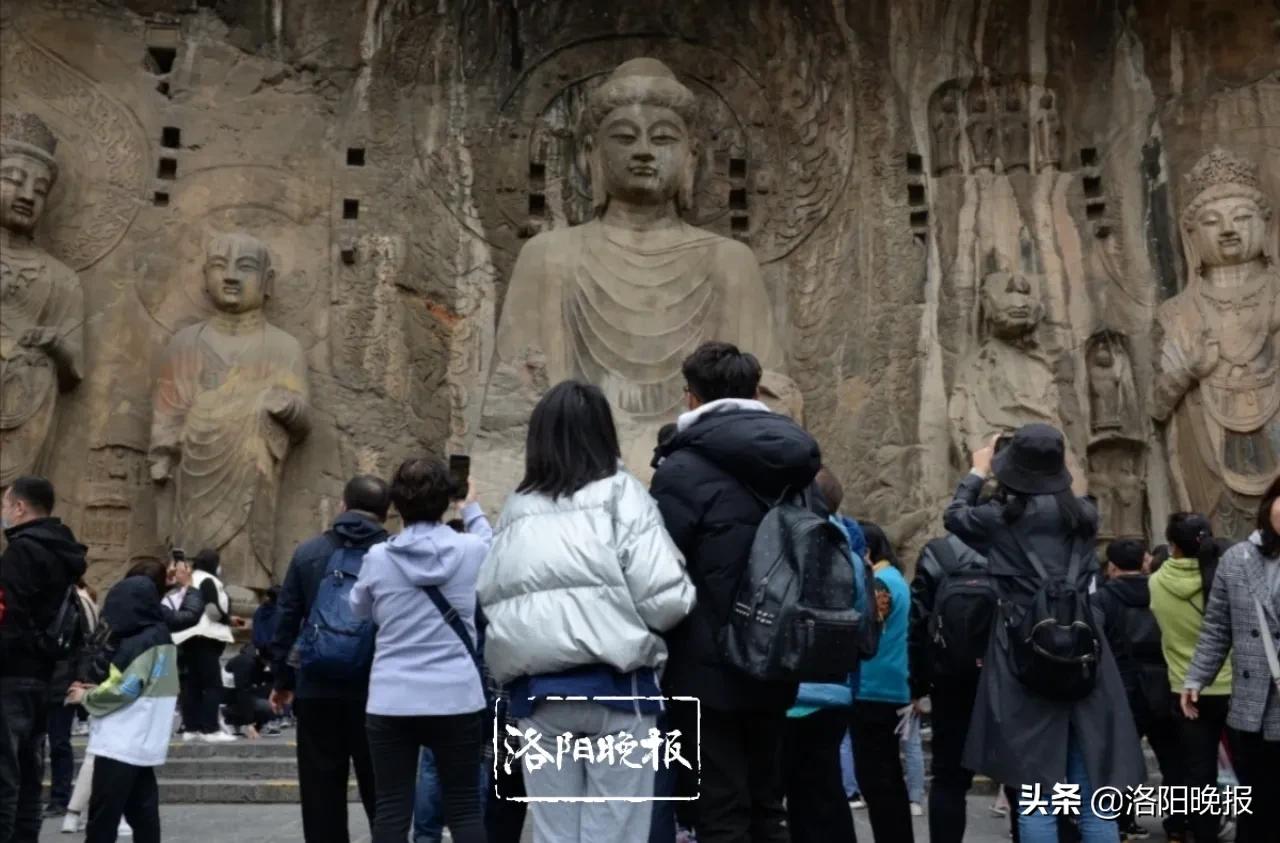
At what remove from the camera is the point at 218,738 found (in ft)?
27.4

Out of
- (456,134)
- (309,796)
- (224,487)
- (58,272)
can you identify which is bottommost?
(309,796)

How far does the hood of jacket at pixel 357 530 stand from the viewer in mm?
5180

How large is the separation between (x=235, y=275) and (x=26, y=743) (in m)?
6.10

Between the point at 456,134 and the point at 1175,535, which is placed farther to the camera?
the point at 456,134

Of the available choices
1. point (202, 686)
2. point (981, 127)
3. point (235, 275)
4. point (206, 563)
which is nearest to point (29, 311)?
point (235, 275)

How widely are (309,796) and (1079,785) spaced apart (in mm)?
2426

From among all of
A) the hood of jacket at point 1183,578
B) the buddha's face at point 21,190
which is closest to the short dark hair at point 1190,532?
the hood of jacket at point 1183,578

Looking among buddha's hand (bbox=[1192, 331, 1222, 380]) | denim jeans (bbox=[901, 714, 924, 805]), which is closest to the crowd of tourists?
denim jeans (bbox=[901, 714, 924, 805])

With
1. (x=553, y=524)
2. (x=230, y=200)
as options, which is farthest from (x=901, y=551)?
(x=553, y=524)

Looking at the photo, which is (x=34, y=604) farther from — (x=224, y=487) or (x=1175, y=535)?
(x=224, y=487)

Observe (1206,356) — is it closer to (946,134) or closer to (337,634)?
(946,134)

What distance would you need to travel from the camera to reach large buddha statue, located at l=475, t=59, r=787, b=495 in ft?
35.3

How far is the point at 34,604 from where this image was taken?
16.8 ft

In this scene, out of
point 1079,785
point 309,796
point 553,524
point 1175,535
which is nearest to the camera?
point 553,524
